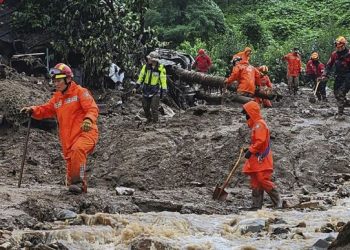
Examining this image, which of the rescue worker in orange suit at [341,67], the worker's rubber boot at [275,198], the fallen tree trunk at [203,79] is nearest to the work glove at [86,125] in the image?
the worker's rubber boot at [275,198]

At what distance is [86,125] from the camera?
903cm

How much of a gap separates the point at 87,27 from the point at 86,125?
10992mm

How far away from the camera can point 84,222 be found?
801 centimetres

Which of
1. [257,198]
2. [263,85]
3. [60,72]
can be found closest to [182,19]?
[263,85]

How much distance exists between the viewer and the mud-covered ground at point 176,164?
30.8 ft

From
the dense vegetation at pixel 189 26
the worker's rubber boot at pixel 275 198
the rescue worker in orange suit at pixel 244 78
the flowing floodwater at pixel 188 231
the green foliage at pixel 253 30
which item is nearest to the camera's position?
the flowing floodwater at pixel 188 231

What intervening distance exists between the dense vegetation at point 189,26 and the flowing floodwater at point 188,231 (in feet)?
37.5

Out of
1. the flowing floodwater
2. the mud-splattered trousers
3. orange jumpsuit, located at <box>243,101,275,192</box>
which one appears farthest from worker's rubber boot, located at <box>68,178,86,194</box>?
the mud-splattered trousers

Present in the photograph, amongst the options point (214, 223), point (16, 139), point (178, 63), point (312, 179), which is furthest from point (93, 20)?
point (214, 223)

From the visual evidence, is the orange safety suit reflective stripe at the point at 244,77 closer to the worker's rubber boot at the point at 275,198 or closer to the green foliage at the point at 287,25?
the worker's rubber boot at the point at 275,198

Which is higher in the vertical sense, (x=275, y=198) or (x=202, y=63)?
(x=275, y=198)

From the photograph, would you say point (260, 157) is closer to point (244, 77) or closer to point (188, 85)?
point (244, 77)

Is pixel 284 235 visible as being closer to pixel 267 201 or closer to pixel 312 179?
pixel 267 201

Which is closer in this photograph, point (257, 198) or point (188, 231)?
point (188, 231)
